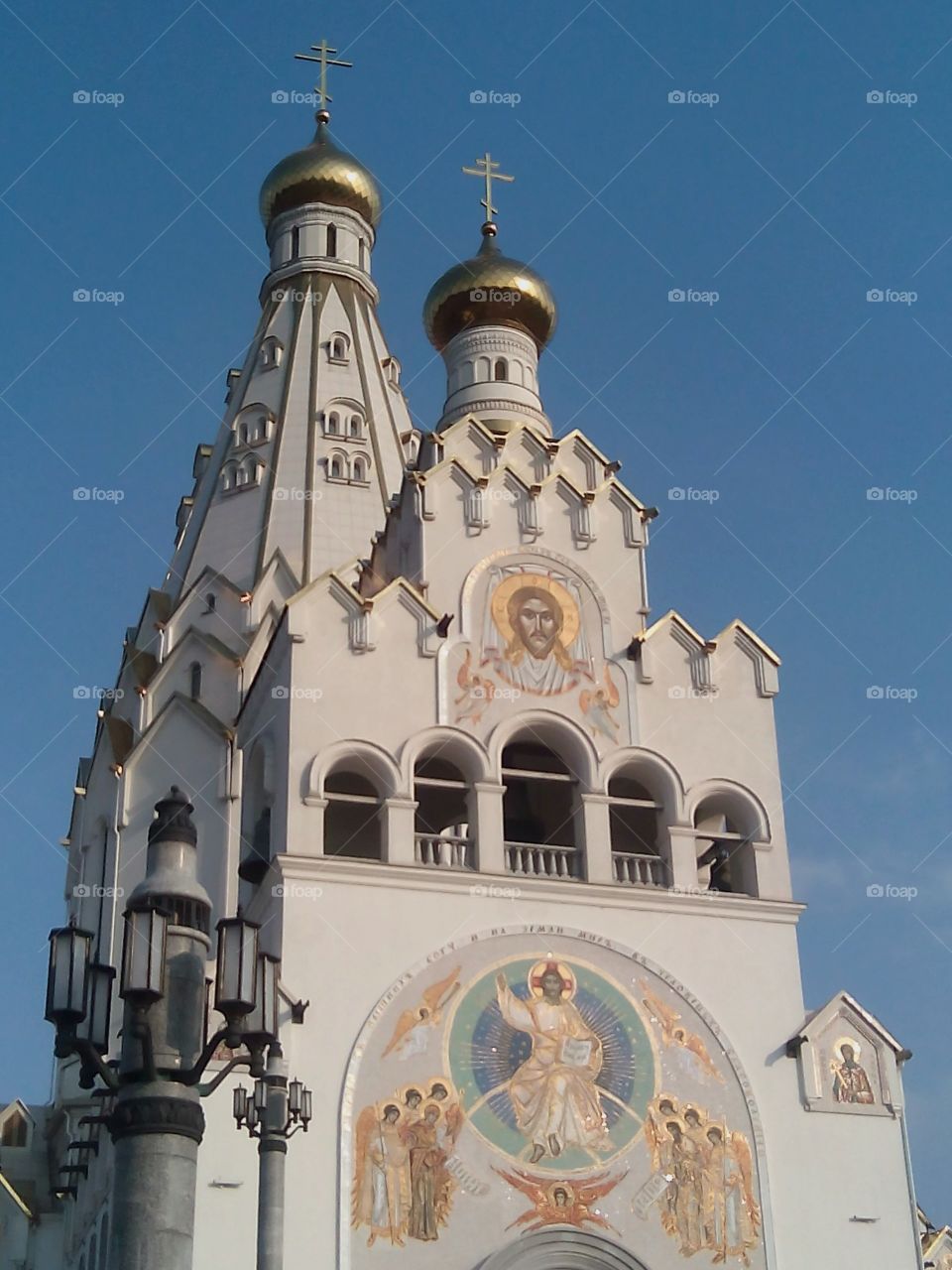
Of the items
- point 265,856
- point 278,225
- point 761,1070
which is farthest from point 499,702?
point 278,225

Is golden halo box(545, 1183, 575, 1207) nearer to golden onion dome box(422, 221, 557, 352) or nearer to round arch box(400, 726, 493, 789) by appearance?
round arch box(400, 726, 493, 789)

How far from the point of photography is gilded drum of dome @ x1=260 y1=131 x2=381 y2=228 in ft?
81.5

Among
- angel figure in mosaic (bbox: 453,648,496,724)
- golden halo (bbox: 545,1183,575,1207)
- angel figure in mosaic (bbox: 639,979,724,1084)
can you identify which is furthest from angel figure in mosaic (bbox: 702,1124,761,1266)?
angel figure in mosaic (bbox: 453,648,496,724)

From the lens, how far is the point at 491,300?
2177 cm

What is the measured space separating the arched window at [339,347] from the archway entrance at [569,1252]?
498 inches

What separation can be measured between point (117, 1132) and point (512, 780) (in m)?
9.64

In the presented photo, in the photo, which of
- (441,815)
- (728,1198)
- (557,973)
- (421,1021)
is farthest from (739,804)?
(421,1021)

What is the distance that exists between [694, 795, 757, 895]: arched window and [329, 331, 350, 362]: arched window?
8772 millimetres

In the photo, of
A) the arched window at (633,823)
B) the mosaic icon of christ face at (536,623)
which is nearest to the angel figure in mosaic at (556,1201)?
the arched window at (633,823)

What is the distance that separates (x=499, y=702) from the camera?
52.9 ft

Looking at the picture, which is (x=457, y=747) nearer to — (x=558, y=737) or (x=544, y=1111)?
(x=558, y=737)

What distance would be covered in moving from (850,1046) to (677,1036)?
161 cm

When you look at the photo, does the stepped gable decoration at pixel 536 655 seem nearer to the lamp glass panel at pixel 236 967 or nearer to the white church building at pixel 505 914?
the white church building at pixel 505 914

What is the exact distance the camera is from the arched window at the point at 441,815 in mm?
Answer: 15461
